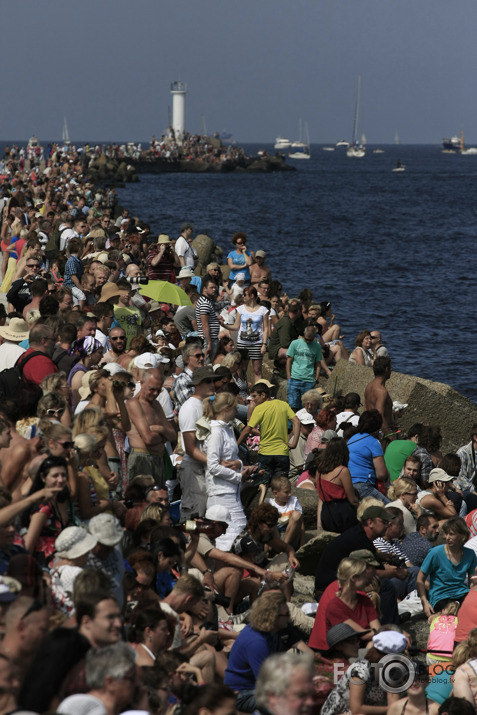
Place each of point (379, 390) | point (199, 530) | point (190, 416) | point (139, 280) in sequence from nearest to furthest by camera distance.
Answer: point (199, 530) < point (190, 416) < point (379, 390) < point (139, 280)

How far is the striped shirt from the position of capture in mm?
12026

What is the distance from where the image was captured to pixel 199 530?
7.36 metres

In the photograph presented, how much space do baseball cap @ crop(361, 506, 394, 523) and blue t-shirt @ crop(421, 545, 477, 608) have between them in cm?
44

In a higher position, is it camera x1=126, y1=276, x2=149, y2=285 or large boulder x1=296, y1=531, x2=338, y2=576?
camera x1=126, y1=276, x2=149, y2=285

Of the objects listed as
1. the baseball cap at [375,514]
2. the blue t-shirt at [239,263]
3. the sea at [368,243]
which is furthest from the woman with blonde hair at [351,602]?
the sea at [368,243]

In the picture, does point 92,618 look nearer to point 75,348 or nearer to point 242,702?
point 242,702

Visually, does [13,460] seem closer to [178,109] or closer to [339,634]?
[339,634]

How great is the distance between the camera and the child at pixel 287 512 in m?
8.42

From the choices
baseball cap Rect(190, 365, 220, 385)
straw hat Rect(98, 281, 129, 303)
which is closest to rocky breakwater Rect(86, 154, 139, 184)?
straw hat Rect(98, 281, 129, 303)

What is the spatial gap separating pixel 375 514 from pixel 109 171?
81.4 m

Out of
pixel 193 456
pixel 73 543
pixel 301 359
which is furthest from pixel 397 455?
pixel 73 543

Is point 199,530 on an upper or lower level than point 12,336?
lower

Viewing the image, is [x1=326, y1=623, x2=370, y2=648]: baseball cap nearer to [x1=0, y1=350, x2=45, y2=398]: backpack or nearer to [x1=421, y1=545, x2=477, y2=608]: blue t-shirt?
[x1=421, y1=545, x2=477, y2=608]: blue t-shirt

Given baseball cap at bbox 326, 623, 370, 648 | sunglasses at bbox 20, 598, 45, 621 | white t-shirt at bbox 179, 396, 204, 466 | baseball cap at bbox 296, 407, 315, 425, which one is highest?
sunglasses at bbox 20, 598, 45, 621
